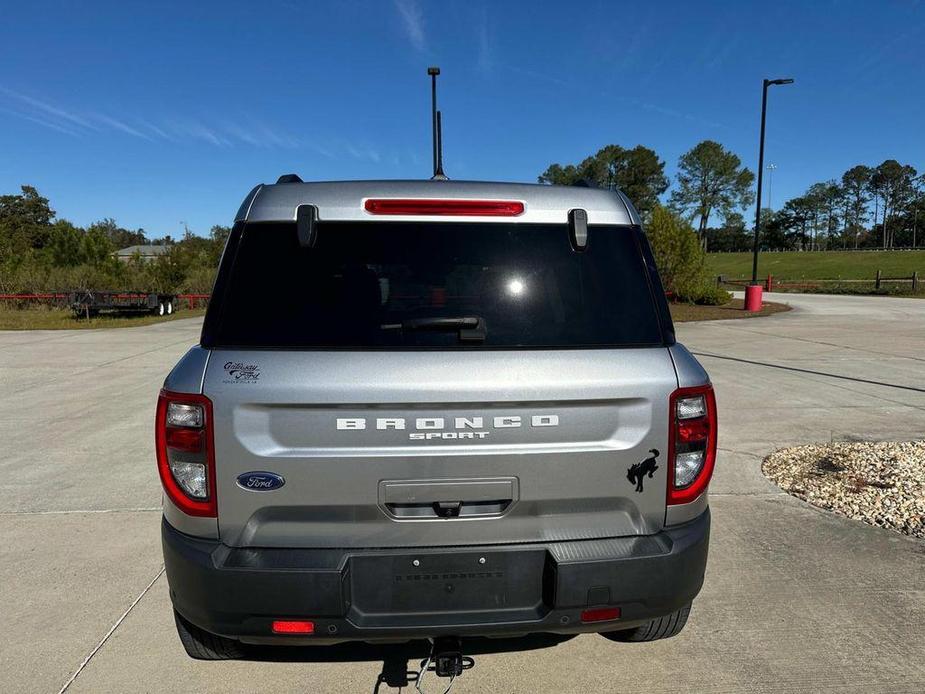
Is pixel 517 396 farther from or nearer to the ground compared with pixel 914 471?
farther from the ground

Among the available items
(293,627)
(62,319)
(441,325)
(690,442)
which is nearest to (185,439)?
(293,627)

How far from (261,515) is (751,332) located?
53.5 ft

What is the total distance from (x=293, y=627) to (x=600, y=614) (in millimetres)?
1012

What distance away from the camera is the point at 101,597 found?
3.23m

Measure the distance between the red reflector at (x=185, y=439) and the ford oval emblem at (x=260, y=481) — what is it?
185 millimetres

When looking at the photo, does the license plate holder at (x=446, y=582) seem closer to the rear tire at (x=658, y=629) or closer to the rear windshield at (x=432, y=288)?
the rear windshield at (x=432, y=288)

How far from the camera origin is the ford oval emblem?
6.48 ft

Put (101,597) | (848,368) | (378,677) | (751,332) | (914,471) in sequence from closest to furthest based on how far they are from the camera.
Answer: (378,677), (101,597), (914,471), (848,368), (751,332)

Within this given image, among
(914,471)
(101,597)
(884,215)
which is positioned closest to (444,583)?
(101,597)

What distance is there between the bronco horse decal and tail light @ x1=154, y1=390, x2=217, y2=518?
1.39 metres

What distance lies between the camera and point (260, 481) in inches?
78.0

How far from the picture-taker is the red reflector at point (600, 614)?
2.04 m

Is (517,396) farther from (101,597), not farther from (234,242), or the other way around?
(101,597)

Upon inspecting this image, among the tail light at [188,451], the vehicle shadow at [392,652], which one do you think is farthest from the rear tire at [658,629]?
the tail light at [188,451]
